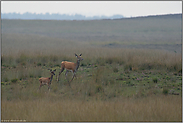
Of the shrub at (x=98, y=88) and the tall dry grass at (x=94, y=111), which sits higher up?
the shrub at (x=98, y=88)

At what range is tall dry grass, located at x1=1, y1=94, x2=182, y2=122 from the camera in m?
6.41

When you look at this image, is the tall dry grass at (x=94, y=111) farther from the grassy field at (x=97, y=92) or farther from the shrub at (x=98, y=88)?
the shrub at (x=98, y=88)

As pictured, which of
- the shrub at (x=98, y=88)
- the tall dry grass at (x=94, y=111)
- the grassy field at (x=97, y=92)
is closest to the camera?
the tall dry grass at (x=94, y=111)

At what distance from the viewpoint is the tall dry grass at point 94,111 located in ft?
21.0

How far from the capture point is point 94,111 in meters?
6.75

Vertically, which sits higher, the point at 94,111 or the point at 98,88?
the point at 98,88

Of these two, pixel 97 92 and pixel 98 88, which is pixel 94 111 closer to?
pixel 97 92

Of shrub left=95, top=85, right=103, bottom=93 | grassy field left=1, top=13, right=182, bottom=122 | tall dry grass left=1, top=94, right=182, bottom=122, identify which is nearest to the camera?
tall dry grass left=1, top=94, right=182, bottom=122

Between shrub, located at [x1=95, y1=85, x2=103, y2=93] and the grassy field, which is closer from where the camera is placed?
the grassy field

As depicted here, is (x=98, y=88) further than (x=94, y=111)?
Yes

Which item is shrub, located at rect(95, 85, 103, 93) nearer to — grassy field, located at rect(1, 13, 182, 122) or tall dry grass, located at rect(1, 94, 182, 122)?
grassy field, located at rect(1, 13, 182, 122)

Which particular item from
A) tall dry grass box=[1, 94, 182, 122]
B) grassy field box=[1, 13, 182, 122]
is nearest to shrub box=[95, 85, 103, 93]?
grassy field box=[1, 13, 182, 122]

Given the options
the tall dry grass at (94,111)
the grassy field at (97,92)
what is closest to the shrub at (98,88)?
the grassy field at (97,92)

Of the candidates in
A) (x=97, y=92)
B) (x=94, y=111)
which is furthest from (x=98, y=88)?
(x=94, y=111)
